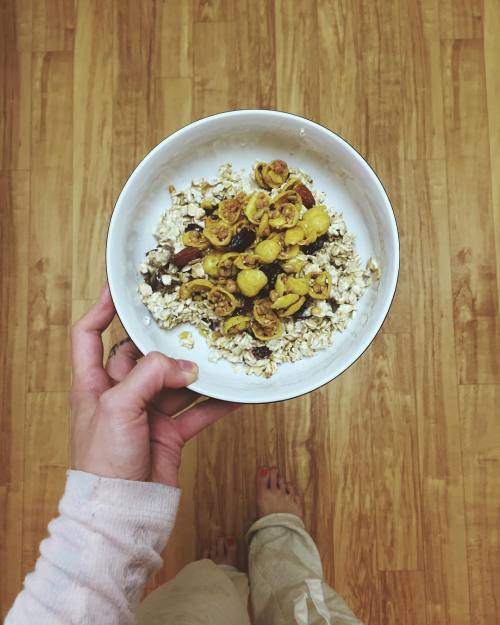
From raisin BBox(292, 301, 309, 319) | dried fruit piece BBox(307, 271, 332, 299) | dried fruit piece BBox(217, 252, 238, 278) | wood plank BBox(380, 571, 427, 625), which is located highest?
dried fruit piece BBox(217, 252, 238, 278)

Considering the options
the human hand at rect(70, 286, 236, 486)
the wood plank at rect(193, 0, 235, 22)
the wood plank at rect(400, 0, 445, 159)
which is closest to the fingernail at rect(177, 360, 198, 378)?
the human hand at rect(70, 286, 236, 486)

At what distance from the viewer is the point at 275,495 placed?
41.3 inches

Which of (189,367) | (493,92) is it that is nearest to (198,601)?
(189,367)

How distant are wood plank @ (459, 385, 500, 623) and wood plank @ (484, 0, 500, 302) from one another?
10.0 inches

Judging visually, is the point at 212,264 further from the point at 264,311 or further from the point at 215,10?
the point at 215,10

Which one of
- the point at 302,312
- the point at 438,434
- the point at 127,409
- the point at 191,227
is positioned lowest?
the point at 438,434

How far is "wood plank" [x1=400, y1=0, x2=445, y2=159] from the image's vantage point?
110 centimetres

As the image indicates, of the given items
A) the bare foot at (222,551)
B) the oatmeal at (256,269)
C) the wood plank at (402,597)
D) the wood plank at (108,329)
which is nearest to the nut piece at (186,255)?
the oatmeal at (256,269)

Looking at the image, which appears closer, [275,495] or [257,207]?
[257,207]

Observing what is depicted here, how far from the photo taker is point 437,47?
3.65 feet

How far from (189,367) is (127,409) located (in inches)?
3.4

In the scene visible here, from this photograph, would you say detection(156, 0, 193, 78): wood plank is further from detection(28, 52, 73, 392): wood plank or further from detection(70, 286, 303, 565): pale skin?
detection(70, 286, 303, 565): pale skin

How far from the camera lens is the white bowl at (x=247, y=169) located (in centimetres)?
69

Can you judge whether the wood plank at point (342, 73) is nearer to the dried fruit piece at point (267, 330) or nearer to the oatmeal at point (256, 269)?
the oatmeal at point (256, 269)
